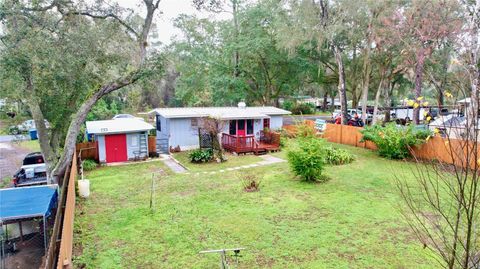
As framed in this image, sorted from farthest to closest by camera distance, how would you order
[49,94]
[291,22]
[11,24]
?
1. [291,22]
2. [49,94]
3. [11,24]

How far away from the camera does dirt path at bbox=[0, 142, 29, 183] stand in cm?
1598

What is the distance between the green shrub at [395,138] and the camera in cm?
1466

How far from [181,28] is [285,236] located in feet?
79.4

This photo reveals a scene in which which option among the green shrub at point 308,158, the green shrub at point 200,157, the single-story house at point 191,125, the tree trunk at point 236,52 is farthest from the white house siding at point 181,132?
the tree trunk at point 236,52

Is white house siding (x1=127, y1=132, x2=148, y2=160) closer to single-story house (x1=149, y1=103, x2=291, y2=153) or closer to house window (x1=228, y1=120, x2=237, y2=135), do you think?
single-story house (x1=149, y1=103, x2=291, y2=153)

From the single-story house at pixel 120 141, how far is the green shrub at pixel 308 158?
26.9 feet

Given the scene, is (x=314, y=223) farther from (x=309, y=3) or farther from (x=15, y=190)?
(x=309, y=3)

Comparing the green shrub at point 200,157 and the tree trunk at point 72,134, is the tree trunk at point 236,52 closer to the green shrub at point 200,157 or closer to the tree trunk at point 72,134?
the green shrub at point 200,157

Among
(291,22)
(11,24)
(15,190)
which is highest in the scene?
(291,22)

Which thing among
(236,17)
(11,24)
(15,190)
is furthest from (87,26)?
(236,17)

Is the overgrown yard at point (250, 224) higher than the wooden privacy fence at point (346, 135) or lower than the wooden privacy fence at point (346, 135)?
lower

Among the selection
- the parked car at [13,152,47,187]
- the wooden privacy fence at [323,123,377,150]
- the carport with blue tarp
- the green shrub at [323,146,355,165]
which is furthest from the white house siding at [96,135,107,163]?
the wooden privacy fence at [323,123,377,150]

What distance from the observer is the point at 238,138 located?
17.5 m

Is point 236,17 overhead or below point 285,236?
overhead
